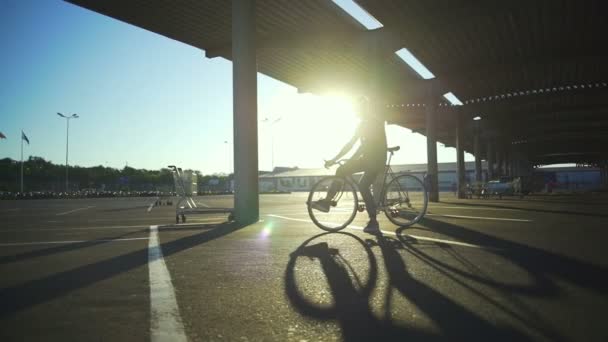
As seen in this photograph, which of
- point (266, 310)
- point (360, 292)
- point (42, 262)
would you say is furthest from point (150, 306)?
point (42, 262)

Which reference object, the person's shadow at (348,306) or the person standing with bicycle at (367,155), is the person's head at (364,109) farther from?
the person's shadow at (348,306)

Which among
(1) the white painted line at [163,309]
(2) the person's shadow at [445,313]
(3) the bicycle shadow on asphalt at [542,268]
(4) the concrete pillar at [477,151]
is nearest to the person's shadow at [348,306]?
(2) the person's shadow at [445,313]

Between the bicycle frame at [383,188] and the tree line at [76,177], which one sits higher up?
the tree line at [76,177]

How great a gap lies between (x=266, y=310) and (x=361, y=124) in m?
4.46

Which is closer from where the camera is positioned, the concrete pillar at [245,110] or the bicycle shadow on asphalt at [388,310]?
the bicycle shadow on asphalt at [388,310]

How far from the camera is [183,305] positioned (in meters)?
2.40

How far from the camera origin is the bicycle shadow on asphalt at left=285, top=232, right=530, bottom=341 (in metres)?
1.86

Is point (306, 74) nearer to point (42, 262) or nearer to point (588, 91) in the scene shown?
point (42, 262)

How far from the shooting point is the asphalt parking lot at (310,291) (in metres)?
1.95

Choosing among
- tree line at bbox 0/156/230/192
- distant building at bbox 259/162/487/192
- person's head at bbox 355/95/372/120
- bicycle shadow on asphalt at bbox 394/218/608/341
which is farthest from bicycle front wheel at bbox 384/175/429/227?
tree line at bbox 0/156/230/192

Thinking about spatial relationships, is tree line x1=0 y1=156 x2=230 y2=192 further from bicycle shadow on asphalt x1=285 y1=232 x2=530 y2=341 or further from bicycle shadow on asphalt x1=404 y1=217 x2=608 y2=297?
bicycle shadow on asphalt x1=285 y1=232 x2=530 y2=341

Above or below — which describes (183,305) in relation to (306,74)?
below

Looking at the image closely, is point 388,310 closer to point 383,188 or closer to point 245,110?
point 383,188

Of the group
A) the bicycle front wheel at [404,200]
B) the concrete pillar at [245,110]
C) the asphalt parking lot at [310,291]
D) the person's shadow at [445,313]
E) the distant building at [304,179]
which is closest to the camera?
the person's shadow at [445,313]
